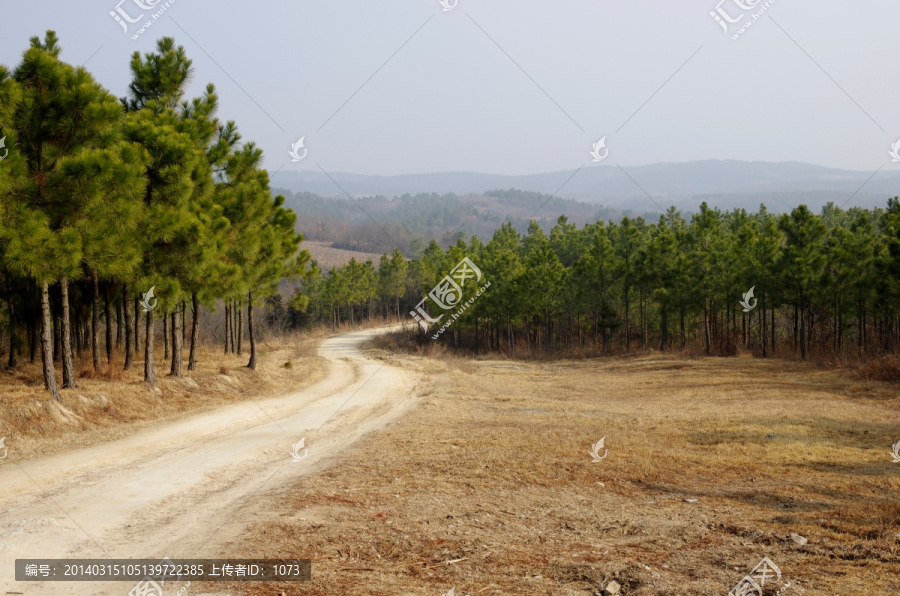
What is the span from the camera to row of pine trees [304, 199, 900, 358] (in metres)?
36.2

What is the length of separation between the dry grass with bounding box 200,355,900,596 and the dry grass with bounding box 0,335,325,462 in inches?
225

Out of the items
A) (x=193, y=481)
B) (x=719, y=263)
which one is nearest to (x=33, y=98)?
(x=193, y=481)

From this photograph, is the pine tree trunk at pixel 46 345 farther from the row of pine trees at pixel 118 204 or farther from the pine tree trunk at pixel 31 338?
the pine tree trunk at pixel 31 338

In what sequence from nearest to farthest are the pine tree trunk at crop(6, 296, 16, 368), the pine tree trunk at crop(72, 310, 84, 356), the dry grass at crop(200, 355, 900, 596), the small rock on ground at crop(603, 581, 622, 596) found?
the small rock on ground at crop(603, 581, 622, 596), the dry grass at crop(200, 355, 900, 596), the pine tree trunk at crop(6, 296, 16, 368), the pine tree trunk at crop(72, 310, 84, 356)

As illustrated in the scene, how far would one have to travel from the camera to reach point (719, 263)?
4175 cm

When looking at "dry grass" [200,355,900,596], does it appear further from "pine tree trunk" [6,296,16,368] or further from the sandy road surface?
"pine tree trunk" [6,296,16,368]

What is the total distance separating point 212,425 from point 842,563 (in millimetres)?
13326
